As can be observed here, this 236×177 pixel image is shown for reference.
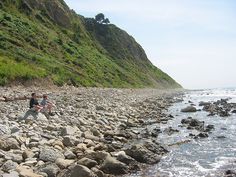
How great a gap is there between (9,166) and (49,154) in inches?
97.7

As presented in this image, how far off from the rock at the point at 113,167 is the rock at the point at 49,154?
2.21 metres

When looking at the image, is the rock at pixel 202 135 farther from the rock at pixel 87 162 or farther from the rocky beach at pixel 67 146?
the rock at pixel 87 162

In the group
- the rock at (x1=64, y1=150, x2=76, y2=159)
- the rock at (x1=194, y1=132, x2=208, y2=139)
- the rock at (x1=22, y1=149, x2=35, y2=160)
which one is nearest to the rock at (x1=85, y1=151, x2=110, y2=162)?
the rock at (x1=64, y1=150, x2=76, y2=159)

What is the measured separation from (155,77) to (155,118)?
124m

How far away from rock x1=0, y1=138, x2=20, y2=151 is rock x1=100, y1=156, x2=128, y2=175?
4.26 meters

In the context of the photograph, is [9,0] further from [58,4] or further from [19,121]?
[19,121]

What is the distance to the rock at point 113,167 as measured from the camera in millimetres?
16297

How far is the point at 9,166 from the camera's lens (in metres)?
14.5

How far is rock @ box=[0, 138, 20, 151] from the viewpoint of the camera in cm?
1664

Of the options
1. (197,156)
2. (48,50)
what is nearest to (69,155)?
(197,156)

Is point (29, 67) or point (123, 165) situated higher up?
point (29, 67)

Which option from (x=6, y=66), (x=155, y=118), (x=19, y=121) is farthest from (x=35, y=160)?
(x=6, y=66)

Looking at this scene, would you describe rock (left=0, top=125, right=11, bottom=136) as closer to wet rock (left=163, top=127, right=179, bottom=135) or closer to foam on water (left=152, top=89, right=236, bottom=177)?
foam on water (left=152, top=89, right=236, bottom=177)

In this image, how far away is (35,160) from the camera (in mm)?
15914
